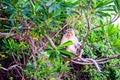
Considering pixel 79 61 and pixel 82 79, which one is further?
pixel 82 79

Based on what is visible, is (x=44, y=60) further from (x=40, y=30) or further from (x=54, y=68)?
(x=40, y=30)

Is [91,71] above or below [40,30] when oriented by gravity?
below

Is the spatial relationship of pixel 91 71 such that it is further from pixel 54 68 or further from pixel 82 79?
pixel 54 68

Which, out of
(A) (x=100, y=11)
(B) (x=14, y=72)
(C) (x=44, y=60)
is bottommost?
(B) (x=14, y=72)

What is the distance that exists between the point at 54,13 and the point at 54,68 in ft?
1.91

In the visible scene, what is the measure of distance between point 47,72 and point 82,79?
126 centimetres

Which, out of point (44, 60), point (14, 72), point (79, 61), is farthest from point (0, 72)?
point (79, 61)

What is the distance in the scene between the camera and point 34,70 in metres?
1.83

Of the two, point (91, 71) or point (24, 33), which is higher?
point (24, 33)

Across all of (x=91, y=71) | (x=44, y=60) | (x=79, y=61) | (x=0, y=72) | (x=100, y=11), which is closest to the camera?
(x=100, y=11)

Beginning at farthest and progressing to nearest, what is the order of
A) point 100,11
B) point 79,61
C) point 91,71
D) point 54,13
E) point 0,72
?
1. point 91,71
2. point 0,72
3. point 79,61
4. point 100,11
5. point 54,13

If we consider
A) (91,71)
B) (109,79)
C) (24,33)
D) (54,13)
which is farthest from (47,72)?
(109,79)

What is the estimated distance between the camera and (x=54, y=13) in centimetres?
140

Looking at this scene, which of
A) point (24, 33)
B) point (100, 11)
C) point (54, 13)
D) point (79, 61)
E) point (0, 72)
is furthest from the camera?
point (0, 72)
